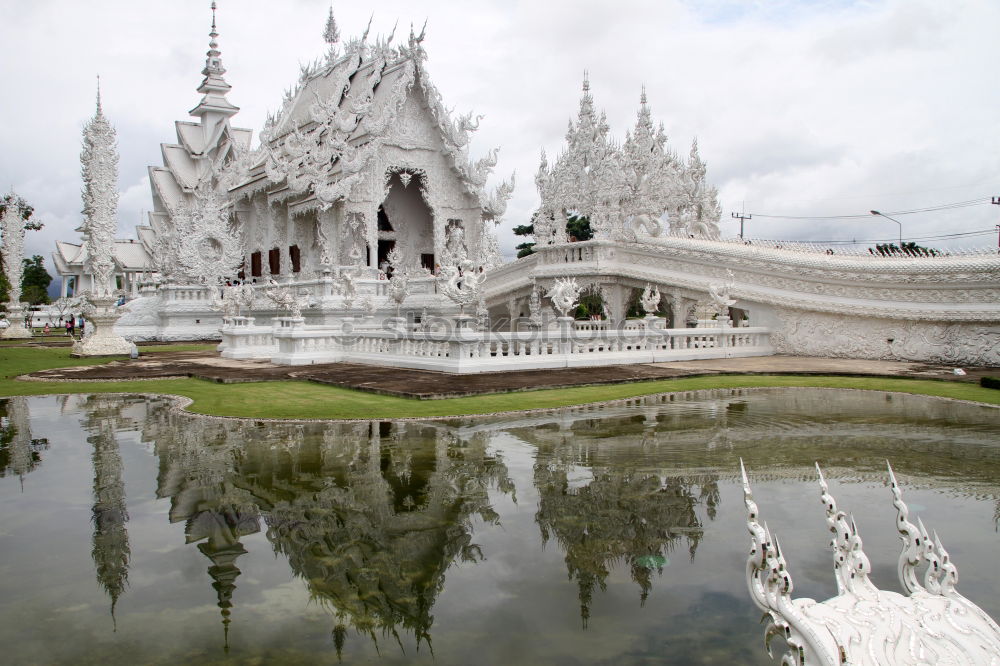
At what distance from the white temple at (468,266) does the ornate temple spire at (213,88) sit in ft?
21.6

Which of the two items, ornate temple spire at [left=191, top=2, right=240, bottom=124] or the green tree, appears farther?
the green tree

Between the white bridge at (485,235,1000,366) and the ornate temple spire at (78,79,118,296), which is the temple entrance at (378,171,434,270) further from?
the ornate temple spire at (78,79,118,296)

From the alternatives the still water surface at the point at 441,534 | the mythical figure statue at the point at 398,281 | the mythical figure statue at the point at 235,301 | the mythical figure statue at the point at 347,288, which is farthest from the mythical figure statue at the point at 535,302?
the still water surface at the point at 441,534

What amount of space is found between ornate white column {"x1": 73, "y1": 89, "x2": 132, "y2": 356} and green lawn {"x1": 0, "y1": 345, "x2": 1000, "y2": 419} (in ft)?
13.9

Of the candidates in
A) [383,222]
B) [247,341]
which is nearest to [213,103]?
[383,222]

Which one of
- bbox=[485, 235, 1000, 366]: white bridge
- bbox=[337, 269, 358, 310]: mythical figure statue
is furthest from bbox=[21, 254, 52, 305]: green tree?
bbox=[485, 235, 1000, 366]: white bridge

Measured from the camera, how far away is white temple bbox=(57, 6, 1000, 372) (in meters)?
15.1

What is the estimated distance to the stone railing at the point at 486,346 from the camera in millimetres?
13219

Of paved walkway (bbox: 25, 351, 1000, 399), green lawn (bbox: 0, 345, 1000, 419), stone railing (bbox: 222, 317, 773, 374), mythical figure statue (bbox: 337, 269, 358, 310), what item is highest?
mythical figure statue (bbox: 337, 269, 358, 310)

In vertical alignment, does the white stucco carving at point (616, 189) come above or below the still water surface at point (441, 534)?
above

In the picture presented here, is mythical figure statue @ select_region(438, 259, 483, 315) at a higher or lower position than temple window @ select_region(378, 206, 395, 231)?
lower

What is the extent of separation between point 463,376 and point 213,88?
106ft

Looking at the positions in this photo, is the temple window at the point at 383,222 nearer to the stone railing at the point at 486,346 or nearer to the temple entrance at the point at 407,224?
the temple entrance at the point at 407,224

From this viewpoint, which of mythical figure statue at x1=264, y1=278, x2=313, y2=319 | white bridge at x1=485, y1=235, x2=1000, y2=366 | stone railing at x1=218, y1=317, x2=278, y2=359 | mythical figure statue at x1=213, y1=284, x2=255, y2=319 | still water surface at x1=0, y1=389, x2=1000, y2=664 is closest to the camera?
still water surface at x1=0, y1=389, x2=1000, y2=664
